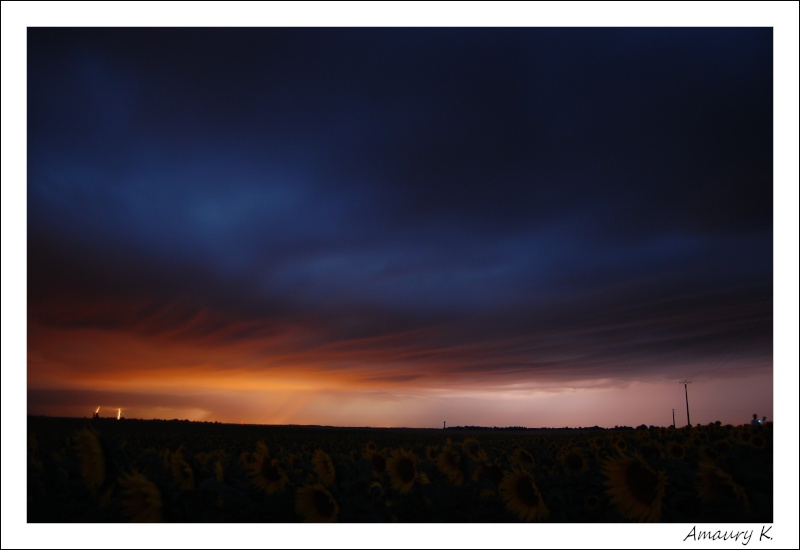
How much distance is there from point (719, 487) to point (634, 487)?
2.13 feet

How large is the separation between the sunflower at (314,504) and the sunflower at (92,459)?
1.61 meters

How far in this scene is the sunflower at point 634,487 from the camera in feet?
15.2

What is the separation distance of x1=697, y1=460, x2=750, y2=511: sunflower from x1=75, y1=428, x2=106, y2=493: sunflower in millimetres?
4875

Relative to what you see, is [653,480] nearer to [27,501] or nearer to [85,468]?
[85,468]

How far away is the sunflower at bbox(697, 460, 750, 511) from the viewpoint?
4457 mm

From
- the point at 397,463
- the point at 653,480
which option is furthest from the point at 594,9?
the point at 397,463

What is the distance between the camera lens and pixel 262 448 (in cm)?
582

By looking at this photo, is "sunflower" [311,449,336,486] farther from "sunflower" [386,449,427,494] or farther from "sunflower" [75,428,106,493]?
"sunflower" [75,428,106,493]

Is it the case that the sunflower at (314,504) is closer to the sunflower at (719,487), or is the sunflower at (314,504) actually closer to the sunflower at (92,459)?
the sunflower at (92,459)

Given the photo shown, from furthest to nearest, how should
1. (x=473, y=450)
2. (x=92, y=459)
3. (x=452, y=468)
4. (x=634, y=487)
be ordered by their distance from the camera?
(x=473, y=450) < (x=452, y=468) < (x=634, y=487) < (x=92, y=459)

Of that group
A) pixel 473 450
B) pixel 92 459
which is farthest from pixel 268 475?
pixel 473 450

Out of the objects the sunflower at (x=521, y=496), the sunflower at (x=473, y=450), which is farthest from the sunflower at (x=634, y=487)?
the sunflower at (x=473, y=450)

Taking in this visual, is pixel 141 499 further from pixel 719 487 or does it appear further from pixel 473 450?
pixel 719 487

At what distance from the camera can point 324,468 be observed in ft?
17.8
